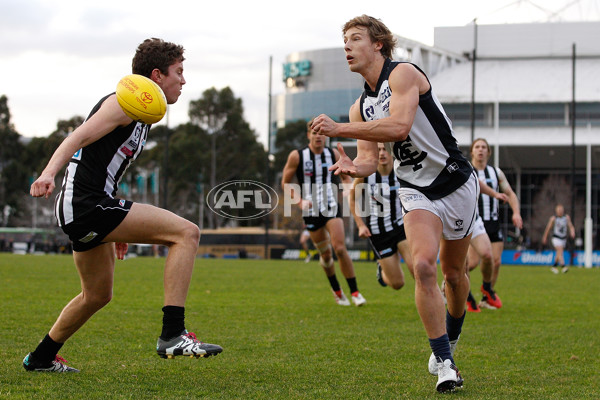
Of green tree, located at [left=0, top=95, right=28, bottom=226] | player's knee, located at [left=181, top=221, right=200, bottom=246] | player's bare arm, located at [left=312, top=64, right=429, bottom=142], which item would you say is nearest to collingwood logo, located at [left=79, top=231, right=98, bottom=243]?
player's knee, located at [left=181, top=221, right=200, bottom=246]

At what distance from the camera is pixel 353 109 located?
5598 mm

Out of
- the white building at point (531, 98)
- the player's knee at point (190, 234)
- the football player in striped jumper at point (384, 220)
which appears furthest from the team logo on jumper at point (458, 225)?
the white building at point (531, 98)

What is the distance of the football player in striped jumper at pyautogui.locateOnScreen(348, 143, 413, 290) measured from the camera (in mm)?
10266

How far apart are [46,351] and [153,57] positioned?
2.15m

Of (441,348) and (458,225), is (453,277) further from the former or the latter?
(441,348)

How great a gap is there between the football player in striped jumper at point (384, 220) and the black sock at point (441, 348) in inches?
202

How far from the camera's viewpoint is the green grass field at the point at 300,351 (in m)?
4.82

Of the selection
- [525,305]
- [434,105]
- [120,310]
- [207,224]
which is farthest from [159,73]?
[207,224]

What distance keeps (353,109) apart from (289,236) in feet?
152

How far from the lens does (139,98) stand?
15.6ft

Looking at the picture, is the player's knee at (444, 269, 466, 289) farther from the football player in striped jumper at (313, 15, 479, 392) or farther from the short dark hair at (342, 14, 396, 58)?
the short dark hair at (342, 14, 396, 58)

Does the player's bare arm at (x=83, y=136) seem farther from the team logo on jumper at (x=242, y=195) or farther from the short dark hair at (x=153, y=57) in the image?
the team logo on jumper at (x=242, y=195)

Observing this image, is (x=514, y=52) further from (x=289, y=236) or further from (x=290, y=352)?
(x=290, y=352)

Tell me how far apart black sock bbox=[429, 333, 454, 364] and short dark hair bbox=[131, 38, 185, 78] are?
255 cm
